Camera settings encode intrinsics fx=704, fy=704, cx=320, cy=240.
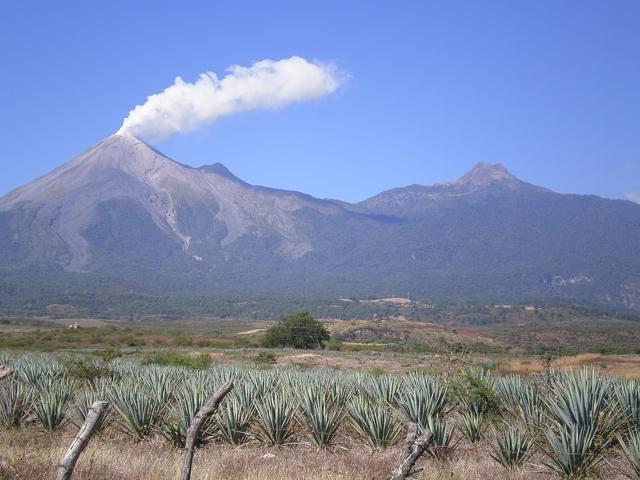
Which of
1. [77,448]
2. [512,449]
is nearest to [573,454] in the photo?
[512,449]

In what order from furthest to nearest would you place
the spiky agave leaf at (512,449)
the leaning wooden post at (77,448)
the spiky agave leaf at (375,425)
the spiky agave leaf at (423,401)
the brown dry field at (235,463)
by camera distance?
1. the spiky agave leaf at (423,401)
2. the spiky agave leaf at (375,425)
3. the spiky agave leaf at (512,449)
4. the brown dry field at (235,463)
5. the leaning wooden post at (77,448)

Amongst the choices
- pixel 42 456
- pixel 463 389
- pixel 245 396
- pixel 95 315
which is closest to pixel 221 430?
pixel 245 396

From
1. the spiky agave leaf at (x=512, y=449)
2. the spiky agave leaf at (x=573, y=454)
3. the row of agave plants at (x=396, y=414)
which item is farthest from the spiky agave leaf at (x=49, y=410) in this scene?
the spiky agave leaf at (x=573, y=454)

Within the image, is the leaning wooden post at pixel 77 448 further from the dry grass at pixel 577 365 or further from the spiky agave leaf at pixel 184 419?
the dry grass at pixel 577 365

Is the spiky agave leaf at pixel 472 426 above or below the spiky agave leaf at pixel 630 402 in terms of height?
below

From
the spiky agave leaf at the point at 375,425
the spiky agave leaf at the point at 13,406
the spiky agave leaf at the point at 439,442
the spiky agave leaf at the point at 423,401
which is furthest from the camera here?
the spiky agave leaf at the point at 13,406

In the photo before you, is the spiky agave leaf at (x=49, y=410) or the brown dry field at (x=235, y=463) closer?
the brown dry field at (x=235, y=463)

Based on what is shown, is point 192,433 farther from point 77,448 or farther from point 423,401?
point 423,401

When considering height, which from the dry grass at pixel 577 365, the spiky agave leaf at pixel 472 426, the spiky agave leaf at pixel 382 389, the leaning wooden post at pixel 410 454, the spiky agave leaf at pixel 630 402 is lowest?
the dry grass at pixel 577 365

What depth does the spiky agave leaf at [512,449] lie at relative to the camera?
353 inches

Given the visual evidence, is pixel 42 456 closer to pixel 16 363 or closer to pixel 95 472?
pixel 95 472

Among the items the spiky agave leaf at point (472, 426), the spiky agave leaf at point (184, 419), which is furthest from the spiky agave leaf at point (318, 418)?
the spiky agave leaf at point (472, 426)

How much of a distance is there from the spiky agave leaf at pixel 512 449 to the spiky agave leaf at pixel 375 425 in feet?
5.30

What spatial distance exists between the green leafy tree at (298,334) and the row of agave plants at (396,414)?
44.5m
